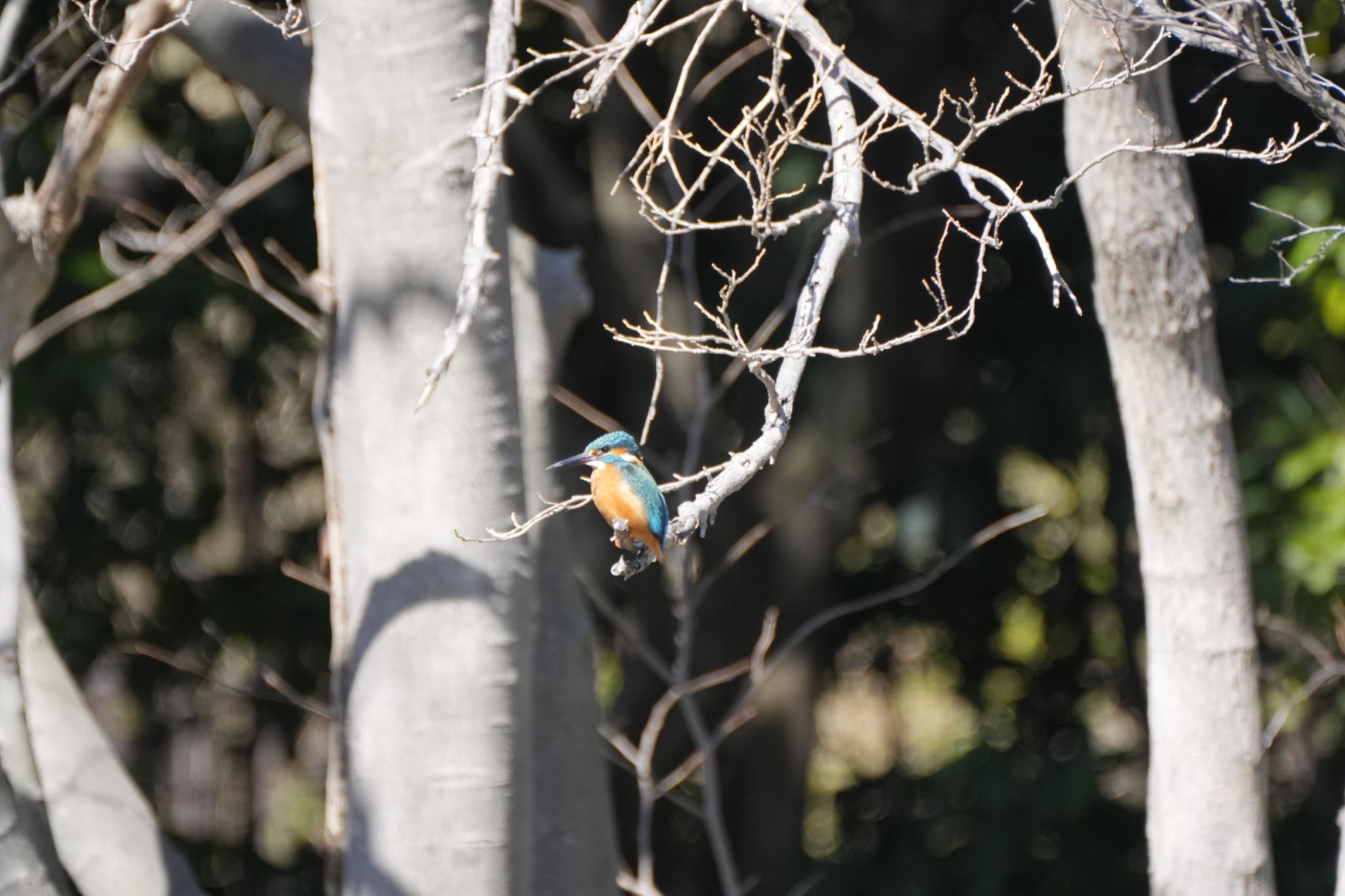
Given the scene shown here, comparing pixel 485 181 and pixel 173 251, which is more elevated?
pixel 173 251

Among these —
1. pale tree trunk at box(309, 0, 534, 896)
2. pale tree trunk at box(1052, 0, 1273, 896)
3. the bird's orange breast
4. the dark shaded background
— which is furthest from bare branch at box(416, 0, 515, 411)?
the dark shaded background

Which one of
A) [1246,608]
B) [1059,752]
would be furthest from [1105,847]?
[1246,608]

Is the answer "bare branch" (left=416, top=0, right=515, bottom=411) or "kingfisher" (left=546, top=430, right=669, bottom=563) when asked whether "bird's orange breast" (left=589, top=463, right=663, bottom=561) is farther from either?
"bare branch" (left=416, top=0, right=515, bottom=411)

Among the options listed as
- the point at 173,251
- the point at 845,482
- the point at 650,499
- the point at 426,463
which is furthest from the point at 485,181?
the point at 845,482

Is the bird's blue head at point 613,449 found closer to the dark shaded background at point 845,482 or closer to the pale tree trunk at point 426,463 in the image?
the pale tree trunk at point 426,463

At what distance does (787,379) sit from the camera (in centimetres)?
173

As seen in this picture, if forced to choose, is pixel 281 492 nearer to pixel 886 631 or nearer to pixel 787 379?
pixel 886 631

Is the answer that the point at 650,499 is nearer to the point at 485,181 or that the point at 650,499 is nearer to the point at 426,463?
the point at 426,463

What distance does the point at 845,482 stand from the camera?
4750 millimetres

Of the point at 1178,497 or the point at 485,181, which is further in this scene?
the point at 1178,497

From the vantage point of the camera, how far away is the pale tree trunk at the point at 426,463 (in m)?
2.30

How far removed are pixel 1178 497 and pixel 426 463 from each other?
140 cm

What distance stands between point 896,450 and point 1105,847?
1.57 m

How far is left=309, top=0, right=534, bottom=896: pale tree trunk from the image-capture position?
7.56 feet
